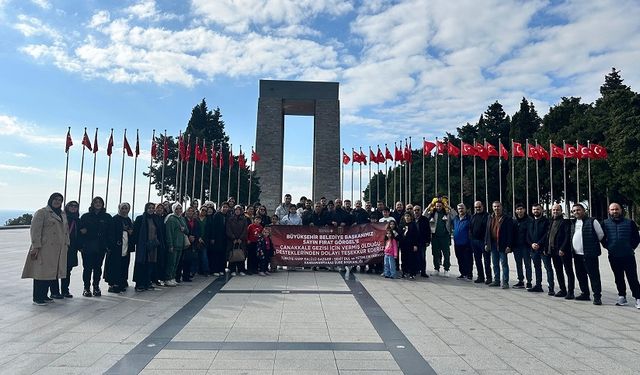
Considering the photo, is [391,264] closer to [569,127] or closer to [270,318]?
[270,318]

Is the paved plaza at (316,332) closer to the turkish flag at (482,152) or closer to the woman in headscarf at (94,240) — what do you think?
the woman in headscarf at (94,240)

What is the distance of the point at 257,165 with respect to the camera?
111 ft

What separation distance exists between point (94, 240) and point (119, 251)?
1.50 ft

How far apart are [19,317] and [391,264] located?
648 cm

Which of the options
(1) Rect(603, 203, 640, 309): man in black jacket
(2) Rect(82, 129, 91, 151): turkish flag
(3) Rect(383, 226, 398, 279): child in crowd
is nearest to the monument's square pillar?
(2) Rect(82, 129, 91, 151): turkish flag

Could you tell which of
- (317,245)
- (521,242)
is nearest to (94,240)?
(317,245)

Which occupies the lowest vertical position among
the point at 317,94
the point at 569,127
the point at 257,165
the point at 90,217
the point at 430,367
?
the point at 430,367

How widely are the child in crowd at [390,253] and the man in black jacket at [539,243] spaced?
2.56 m

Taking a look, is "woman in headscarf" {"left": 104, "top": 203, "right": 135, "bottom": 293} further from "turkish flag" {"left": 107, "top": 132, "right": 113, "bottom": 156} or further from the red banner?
"turkish flag" {"left": 107, "top": 132, "right": 113, "bottom": 156}

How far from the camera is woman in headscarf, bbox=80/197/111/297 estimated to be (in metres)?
7.16

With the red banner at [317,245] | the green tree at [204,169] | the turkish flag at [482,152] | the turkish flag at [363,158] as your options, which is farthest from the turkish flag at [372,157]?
the red banner at [317,245]

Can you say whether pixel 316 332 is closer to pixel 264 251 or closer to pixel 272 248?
pixel 264 251

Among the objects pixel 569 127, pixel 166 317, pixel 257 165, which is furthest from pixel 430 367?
pixel 569 127

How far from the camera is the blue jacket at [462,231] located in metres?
9.10
